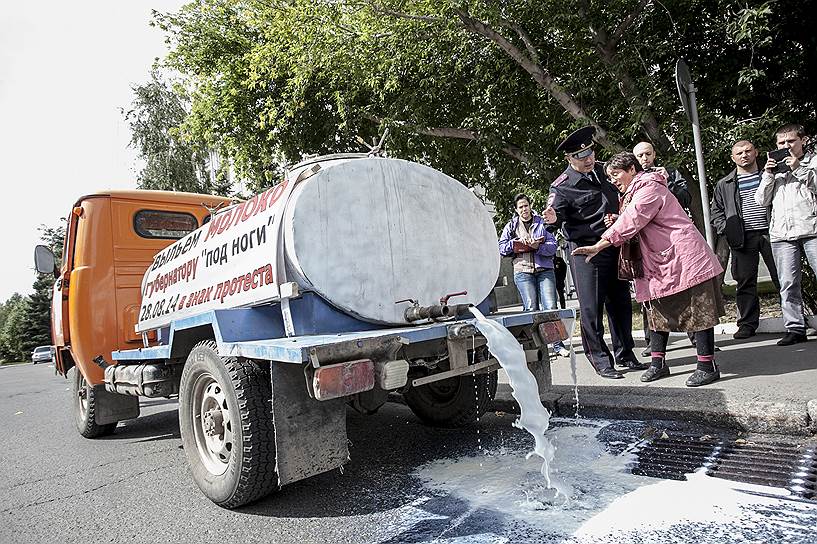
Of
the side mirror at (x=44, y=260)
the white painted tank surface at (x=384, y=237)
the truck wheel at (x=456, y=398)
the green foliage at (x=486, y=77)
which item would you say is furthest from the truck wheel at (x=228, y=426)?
the green foliage at (x=486, y=77)

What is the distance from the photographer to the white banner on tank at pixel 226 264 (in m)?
3.22

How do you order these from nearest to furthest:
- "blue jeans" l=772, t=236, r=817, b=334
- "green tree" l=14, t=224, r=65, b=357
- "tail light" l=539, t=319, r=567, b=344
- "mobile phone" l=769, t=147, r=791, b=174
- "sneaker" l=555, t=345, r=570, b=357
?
"tail light" l=539, t=319, r=567, b=344 → "blue jeans" l=772, t=236, r=817, b=334 → "mobile phone" l=769, t=147, r=791, b=174 → "sneaker" l=555, t=345, r=570, b=357 → "green tree" l=14, t=224, r=65, b=357

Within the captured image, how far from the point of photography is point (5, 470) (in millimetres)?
4703

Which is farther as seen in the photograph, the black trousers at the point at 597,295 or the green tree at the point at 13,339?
the green tree at the point at 13,339

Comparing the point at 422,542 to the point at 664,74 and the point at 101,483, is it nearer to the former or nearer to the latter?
the point at 101,483

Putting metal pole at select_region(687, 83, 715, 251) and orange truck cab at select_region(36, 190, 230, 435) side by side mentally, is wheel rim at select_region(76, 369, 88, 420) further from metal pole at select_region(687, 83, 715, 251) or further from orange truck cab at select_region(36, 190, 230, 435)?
metal pole at select_region(687, 83, 715, 251)

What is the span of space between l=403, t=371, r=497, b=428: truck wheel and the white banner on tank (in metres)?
1.42

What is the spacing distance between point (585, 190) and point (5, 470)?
215 inches

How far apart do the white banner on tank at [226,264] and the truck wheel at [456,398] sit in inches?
56.0

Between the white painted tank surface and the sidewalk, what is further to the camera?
the sidewalk

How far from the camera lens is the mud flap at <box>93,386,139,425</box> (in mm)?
5398

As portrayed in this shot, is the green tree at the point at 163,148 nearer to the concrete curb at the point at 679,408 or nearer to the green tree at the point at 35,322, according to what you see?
the concrete curb at the point at 679,408

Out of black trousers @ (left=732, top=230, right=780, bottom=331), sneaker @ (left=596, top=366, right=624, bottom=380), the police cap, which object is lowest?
sneaker @ (left=596, top=366, right=624, bottom=380)

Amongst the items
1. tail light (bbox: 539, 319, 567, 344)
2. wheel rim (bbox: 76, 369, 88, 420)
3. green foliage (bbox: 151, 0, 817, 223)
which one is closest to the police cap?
tail light (bbox: 539, 319, 567, 344)
